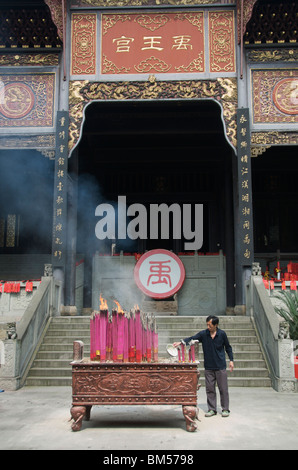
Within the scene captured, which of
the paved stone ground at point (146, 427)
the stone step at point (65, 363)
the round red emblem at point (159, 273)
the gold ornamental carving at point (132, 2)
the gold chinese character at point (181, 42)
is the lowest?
the paved stone ground at point (146, 427)

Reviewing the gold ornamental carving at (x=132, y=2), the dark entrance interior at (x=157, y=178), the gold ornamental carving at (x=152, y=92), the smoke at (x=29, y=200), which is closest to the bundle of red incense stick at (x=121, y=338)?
the gold ornamental carving at (x=152, y=92)

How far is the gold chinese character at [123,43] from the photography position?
11.2m

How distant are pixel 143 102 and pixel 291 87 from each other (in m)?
3.46

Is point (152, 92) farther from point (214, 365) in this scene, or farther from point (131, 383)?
point (131, 383)

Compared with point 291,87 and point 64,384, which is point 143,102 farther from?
point 64,384

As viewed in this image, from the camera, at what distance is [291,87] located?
1112cm

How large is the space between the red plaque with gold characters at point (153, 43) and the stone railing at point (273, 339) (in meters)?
5.34

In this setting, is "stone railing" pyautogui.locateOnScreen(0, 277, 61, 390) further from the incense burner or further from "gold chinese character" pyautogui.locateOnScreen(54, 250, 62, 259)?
the incense burner

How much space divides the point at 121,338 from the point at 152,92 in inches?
288

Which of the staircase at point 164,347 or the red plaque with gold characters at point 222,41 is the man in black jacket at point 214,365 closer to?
the staircase at point 164,347

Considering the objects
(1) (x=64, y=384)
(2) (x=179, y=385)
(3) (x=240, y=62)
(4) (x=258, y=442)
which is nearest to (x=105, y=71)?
(3) (x=240, y=62)

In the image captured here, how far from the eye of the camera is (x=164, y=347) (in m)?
8.84

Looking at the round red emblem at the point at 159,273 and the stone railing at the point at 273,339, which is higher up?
the round red emblem at the point at 159,273

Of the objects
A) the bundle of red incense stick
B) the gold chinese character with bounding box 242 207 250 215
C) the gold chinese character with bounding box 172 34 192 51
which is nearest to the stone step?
the bundle of red incense stick
